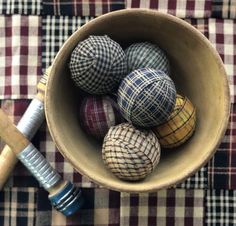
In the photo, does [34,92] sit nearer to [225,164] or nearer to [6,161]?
[6,161]

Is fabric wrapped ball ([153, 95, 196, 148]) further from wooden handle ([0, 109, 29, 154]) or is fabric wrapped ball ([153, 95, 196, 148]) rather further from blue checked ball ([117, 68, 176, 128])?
wooden handle ([0, 109, 29, 154])

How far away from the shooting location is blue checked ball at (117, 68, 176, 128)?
0.42 metres

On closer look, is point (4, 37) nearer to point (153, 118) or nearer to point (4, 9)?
point (4, 9)

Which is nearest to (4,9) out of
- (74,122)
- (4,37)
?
(4,37)

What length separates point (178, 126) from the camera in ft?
1.48

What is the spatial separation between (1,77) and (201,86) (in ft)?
0.75

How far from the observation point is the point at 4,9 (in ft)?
1.92

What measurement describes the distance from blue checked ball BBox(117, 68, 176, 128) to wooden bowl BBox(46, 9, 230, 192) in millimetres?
44

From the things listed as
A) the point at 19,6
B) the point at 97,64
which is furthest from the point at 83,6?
the point at 97,64

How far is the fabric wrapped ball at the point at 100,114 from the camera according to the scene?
45 cm

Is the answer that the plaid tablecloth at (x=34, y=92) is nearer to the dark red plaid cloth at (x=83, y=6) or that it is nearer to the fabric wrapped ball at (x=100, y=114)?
the dark red plaid cloth at (x=83, y=6)

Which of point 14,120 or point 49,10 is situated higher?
point 49,10

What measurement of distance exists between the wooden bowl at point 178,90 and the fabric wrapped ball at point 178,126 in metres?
0.01

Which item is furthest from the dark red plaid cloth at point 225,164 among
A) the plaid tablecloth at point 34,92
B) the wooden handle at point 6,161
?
the wooden handle at point 6,161
